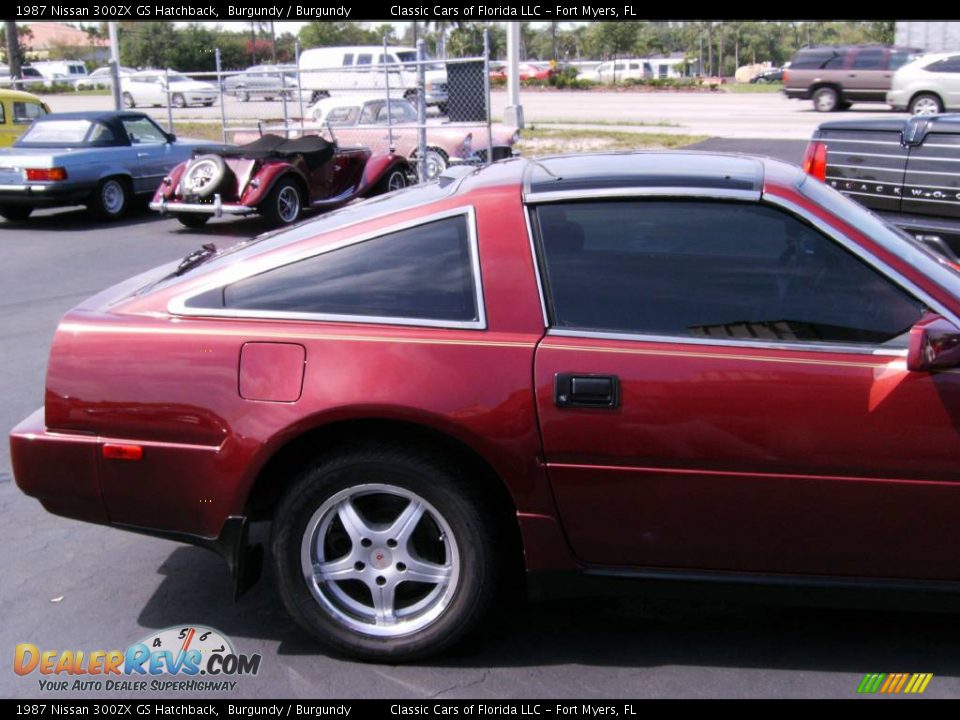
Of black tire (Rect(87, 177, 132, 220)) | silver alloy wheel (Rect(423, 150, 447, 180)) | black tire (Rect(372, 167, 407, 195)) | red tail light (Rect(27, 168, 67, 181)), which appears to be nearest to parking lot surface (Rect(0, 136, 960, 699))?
red tail light (Rect(27, 168, 67, 181))

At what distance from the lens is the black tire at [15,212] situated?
49.1ft

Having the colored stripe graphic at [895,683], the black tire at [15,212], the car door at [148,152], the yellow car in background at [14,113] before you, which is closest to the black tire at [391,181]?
the car door at [148,152]

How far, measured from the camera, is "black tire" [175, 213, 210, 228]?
13781mm

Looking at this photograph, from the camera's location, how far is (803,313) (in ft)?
10.9

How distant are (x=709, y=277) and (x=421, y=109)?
12.2 m

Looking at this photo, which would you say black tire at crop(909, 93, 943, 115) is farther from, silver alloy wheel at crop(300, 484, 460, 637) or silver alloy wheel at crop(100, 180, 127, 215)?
silver alloy wheel at crop(300, 484, 460, 637)

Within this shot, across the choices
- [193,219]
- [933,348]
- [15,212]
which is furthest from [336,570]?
[15,212]

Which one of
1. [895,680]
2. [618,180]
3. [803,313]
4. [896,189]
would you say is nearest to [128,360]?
[618,180]

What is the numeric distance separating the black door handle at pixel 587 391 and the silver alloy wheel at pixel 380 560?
563 mm

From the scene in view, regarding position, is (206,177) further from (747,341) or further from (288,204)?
(747,341)

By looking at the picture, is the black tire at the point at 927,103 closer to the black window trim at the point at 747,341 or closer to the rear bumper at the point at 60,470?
the black window trim at the point at 747,341

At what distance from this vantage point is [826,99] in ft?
96.9
